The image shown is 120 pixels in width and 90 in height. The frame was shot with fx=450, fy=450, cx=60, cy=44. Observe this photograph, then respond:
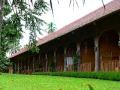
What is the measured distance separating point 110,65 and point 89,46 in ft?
13.8

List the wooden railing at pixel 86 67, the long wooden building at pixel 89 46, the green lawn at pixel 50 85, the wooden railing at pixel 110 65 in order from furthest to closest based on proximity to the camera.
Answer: the wooden railing at pixel 86 67 → the long wooden building at pixel 89 46 → the wooden railing at pixel 110 65 → the green lawn at pixel 50 85

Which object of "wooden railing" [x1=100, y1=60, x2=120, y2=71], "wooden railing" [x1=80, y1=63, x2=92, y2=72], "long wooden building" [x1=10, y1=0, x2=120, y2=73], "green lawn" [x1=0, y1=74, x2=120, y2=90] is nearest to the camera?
"green lawn" [x1=0, y1=74, x2=120, y2=90]

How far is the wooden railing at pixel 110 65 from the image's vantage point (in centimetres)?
2065

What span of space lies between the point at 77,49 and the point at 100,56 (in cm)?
342

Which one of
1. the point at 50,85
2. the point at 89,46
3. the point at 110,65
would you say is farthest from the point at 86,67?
the point at 50,85

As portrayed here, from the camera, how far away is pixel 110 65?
70.1 ft

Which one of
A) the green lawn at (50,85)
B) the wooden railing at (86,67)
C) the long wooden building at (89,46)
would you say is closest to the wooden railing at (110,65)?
the long wooden building at (89,46)

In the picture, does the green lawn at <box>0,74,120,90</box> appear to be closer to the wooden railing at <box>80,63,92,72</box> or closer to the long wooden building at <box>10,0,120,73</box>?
the long wooden building at <box>10,0,120,73</box>

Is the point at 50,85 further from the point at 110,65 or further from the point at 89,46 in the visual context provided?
the point at 89,46

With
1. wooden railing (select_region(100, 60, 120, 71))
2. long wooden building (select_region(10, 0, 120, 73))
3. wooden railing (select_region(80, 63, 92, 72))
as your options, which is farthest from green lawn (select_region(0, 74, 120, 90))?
wooden railing (select_region(80, 63, 92, 72))

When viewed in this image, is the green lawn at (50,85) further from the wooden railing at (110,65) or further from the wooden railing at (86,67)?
the wooden railing at (86,67)

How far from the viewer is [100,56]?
2259 cm

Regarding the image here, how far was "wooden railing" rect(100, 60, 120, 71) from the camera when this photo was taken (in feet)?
67.7

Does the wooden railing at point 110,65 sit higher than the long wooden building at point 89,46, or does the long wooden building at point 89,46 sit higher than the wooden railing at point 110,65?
the long wooden building at point 89,46
